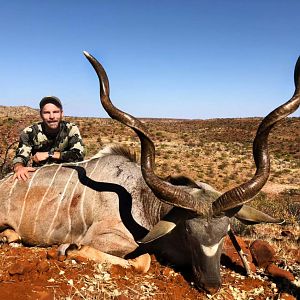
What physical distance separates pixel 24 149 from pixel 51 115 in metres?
0.61

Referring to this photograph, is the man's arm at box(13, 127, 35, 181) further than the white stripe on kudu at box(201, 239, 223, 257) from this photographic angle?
Yes

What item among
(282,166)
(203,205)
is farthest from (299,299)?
(282,166)

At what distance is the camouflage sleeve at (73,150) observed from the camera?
218 inches

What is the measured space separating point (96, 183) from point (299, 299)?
2.49 metres

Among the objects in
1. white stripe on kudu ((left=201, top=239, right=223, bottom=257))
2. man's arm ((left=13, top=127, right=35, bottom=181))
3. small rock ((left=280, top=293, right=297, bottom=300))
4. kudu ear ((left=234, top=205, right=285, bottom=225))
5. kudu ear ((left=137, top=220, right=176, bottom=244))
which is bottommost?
small rock ((left=280, top=293, right=297, bottom=300))

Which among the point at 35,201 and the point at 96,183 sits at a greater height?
the point at 96,183

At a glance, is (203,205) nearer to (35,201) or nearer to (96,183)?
(96,183)

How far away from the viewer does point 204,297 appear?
3.47 meters

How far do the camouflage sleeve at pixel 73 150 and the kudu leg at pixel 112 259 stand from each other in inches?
71.8

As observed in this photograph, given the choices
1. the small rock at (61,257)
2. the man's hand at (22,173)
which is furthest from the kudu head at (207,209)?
the man's hand at (22,173)

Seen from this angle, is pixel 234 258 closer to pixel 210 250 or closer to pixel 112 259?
pixel 210 250

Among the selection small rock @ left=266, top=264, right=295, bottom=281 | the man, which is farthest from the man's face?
small rock @ left=266, top=264, right=295, bottom=281

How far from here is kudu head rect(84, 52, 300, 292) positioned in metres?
3.49

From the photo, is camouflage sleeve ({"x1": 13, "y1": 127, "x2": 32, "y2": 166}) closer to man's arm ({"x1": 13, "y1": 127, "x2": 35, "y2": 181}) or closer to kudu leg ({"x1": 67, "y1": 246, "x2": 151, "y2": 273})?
man's arm ({"x1": 13, "y1": 127, "x2": 35, "y2": 181})
